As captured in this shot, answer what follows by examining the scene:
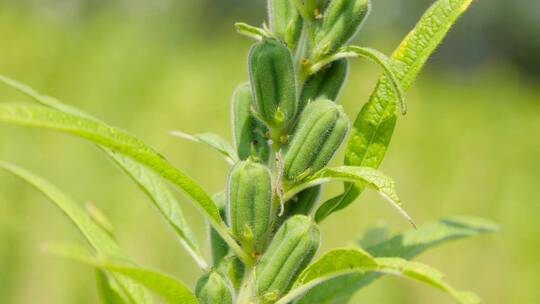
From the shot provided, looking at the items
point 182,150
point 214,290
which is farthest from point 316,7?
point 182,150

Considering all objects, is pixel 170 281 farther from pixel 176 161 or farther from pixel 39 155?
pixel 176 161

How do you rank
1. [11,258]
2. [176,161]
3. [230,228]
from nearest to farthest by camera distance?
1. [230,228]
2. [11,258]
3. [176,161]

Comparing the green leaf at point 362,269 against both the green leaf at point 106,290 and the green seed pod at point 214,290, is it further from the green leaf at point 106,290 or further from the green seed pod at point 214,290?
the green leaf at point 106,290

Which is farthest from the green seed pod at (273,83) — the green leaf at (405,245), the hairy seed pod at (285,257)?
the green leaf at (405,245)

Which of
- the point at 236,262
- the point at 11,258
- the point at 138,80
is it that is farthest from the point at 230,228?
the point at 138,80

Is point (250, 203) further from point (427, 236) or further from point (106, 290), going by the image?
point (427, 236)

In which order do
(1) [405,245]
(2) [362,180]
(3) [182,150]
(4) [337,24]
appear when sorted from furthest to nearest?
1. (3) [182,150]
2. (1) [405,245]
3. (4) [337,24]
4. (2) [362,180]
